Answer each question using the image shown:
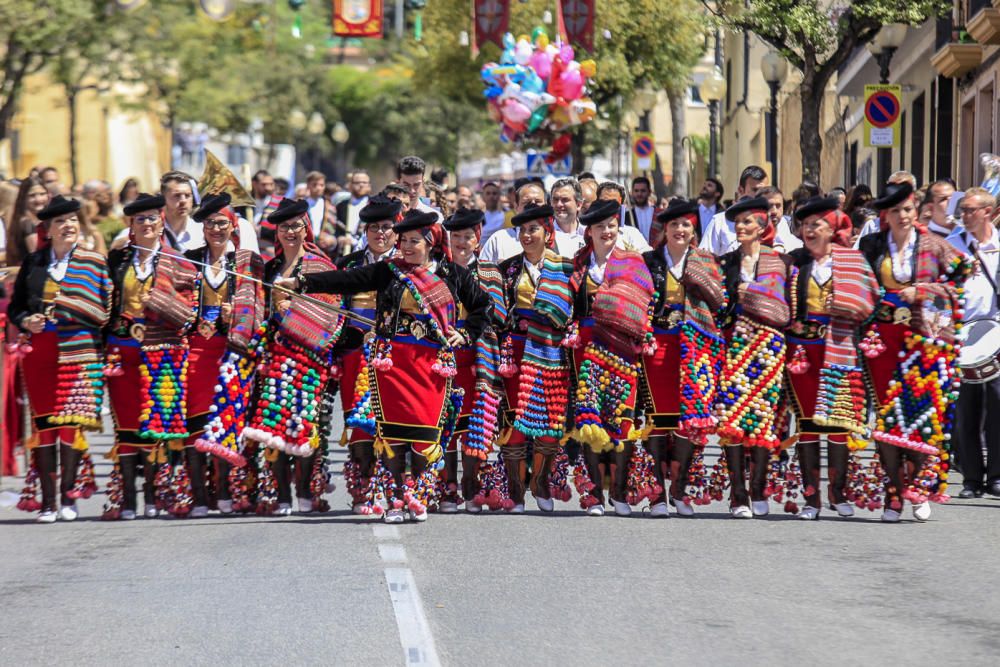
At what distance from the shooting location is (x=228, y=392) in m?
12.0

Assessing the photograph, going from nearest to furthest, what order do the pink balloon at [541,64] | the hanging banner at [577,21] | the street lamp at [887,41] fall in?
the street lamp at [887,41] → the pink balloon at [541,64] → the hanging banner at [577,21]

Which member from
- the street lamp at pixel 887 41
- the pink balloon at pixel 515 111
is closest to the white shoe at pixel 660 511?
the street lamp at pixel 887 41

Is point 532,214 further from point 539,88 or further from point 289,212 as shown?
point 539,88

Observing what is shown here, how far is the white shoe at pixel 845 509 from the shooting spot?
12031 millimetres

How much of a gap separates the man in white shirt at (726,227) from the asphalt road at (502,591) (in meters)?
2.85

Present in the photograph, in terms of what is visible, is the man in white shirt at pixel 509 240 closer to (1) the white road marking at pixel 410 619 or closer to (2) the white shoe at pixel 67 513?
(2) the white shoe at pixel 67 513

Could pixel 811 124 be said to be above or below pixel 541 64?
below

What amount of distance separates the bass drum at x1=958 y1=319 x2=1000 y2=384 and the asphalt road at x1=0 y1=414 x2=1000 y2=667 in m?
1.22

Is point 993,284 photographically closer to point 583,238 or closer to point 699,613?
point 583,238

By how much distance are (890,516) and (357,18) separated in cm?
2816

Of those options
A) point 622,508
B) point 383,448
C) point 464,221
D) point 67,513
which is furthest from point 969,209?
point 67,513

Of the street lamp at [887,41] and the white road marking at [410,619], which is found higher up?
the street lamp at [887,41]

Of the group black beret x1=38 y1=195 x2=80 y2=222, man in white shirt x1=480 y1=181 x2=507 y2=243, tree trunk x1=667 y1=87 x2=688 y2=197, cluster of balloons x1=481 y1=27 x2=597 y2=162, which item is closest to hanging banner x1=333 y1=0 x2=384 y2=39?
tree trunk x1=667 y1=87 x2=688 y2=197

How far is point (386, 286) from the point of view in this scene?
1176 cm
